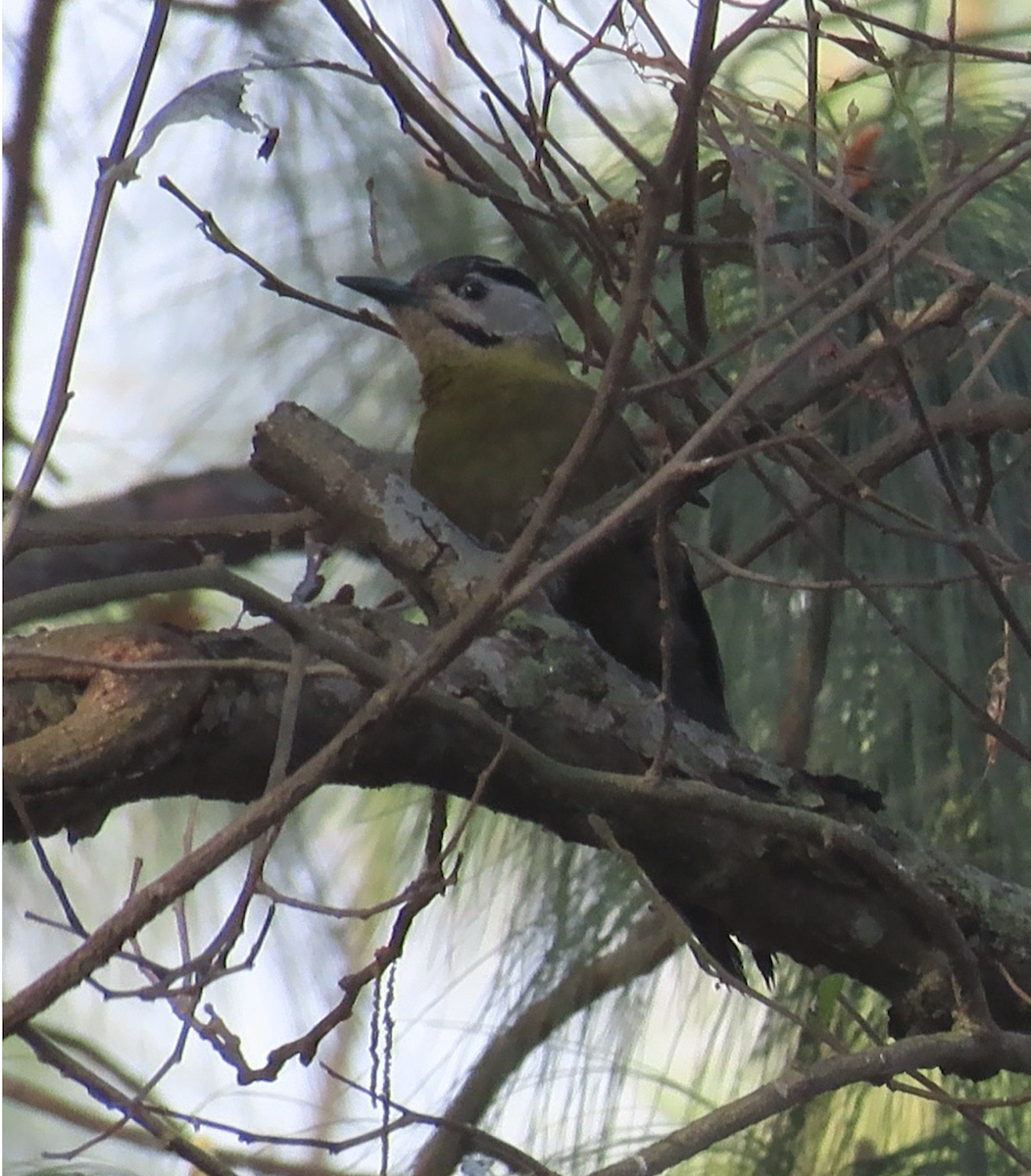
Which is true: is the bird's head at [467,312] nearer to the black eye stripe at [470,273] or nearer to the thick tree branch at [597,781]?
the black eye stripe at [470,273]

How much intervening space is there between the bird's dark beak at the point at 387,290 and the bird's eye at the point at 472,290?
0.16ft

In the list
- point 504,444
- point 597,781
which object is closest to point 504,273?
point 504,444

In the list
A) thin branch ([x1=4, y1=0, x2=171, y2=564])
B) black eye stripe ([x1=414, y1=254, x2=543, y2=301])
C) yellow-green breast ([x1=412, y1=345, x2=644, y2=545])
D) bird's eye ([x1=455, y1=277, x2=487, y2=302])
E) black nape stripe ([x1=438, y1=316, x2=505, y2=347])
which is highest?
black eye stripe ([x1=414, y1=254, x2=543, y2=301])

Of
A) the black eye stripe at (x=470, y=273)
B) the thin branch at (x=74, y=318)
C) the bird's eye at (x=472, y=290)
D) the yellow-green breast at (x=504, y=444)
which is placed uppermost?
the black eye stripe at (x=470, y=273)

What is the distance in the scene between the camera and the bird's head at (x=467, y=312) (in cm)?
210

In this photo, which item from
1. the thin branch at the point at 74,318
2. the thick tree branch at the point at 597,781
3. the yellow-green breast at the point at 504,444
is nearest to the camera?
the thin branch at the point at 74,318

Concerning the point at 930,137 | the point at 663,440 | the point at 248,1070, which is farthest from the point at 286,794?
the point at 930,137

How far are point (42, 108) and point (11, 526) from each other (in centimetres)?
125

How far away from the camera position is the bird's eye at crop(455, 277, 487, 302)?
2.12m

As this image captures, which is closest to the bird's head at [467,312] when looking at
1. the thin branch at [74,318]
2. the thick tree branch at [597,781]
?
the thick tree branch at [597,781]

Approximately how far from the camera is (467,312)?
2117 mm

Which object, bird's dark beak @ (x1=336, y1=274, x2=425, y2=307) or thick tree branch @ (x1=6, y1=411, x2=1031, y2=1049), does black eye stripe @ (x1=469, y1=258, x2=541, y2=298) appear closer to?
bird's dark beak @ (x1=336, y1=274, x2=425, y2=307)

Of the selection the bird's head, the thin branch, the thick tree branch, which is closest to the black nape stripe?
the bird's head

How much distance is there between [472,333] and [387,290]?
111mm
